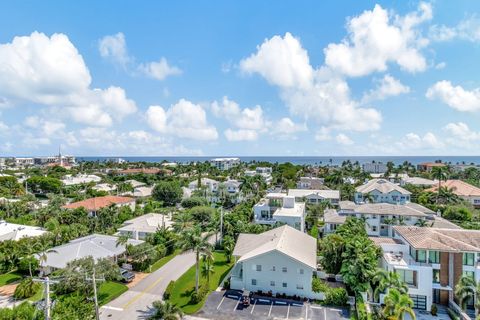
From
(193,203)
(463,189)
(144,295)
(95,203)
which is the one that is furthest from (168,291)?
(463,189)

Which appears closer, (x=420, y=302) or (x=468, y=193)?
(x=420, y=302)

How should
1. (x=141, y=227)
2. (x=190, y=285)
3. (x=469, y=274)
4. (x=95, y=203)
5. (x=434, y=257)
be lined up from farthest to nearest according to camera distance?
(x=95, y=203) < (x=141, y=227) < (x=190, y=285) < (x=434, y=257) < (x=469, y=274)

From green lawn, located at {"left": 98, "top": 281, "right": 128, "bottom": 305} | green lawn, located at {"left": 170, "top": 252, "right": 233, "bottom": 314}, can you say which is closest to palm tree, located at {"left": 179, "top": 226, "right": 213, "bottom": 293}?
green lawn, located at {"left": 170, "top": 252, "right": 233, "bottom": 314}

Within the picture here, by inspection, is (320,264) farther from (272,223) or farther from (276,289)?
(272,223)

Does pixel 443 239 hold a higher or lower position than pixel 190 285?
higher

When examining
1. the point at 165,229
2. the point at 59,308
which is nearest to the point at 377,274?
the point at 59,308

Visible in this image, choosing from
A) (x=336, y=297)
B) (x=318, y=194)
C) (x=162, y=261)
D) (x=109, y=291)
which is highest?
(x=318, y=194)

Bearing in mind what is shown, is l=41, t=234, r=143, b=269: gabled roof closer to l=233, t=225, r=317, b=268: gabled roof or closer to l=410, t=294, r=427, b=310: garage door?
l=233, t=225, r=317, b=268: gabled roof

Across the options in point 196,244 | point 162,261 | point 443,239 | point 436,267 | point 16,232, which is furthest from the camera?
point 16,232

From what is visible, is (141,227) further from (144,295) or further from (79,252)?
(144,295)
